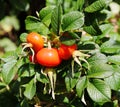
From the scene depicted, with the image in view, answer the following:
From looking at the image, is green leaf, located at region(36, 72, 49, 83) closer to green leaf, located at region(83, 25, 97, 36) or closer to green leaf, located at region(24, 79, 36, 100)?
green leaf, located at region(24, 79, 36, 100)

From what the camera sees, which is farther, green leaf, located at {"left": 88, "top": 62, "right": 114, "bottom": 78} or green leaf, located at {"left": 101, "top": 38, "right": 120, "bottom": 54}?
green leaf, located at {"left": 101, "top": 38, "right": 120, "bottom": 54}

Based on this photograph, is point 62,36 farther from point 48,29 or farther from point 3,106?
point 3,106

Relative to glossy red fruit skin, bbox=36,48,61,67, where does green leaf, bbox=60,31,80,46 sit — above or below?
above

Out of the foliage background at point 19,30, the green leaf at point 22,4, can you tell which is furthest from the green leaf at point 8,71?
the green leaf at point 22,4

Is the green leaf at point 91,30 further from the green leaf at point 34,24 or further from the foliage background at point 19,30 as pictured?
the green leaf at point 34,24

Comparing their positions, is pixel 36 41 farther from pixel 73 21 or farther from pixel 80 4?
pixel 80 4

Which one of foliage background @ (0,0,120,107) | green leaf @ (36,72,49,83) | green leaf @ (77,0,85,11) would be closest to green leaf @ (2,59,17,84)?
foliage background @ (0,0,120,107)
